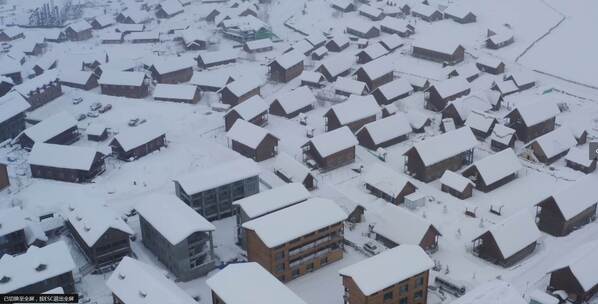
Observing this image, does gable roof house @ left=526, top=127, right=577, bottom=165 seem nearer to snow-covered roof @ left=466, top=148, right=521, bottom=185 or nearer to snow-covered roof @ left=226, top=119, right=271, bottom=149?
snow-covered roof @ left=466, top=148, right=521, bottom=185

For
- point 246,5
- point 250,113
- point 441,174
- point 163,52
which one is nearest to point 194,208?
point 250,113

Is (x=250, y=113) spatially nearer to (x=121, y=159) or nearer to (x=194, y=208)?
(x=121, y=159)

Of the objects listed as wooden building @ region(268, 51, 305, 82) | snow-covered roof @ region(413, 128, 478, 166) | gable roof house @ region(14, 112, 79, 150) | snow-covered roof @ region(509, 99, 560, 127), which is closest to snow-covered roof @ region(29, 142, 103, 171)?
gable roof house @ region(14, 112, 79, 150)

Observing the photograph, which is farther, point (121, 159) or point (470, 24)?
point (470, 24)

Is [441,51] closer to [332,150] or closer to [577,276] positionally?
[332,150]

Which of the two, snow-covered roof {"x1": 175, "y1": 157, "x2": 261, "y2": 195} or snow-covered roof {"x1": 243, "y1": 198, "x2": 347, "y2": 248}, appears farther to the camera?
snow-covered roof {"x1": 175, "y1": 157, "x2": 261, "y2": 195}
